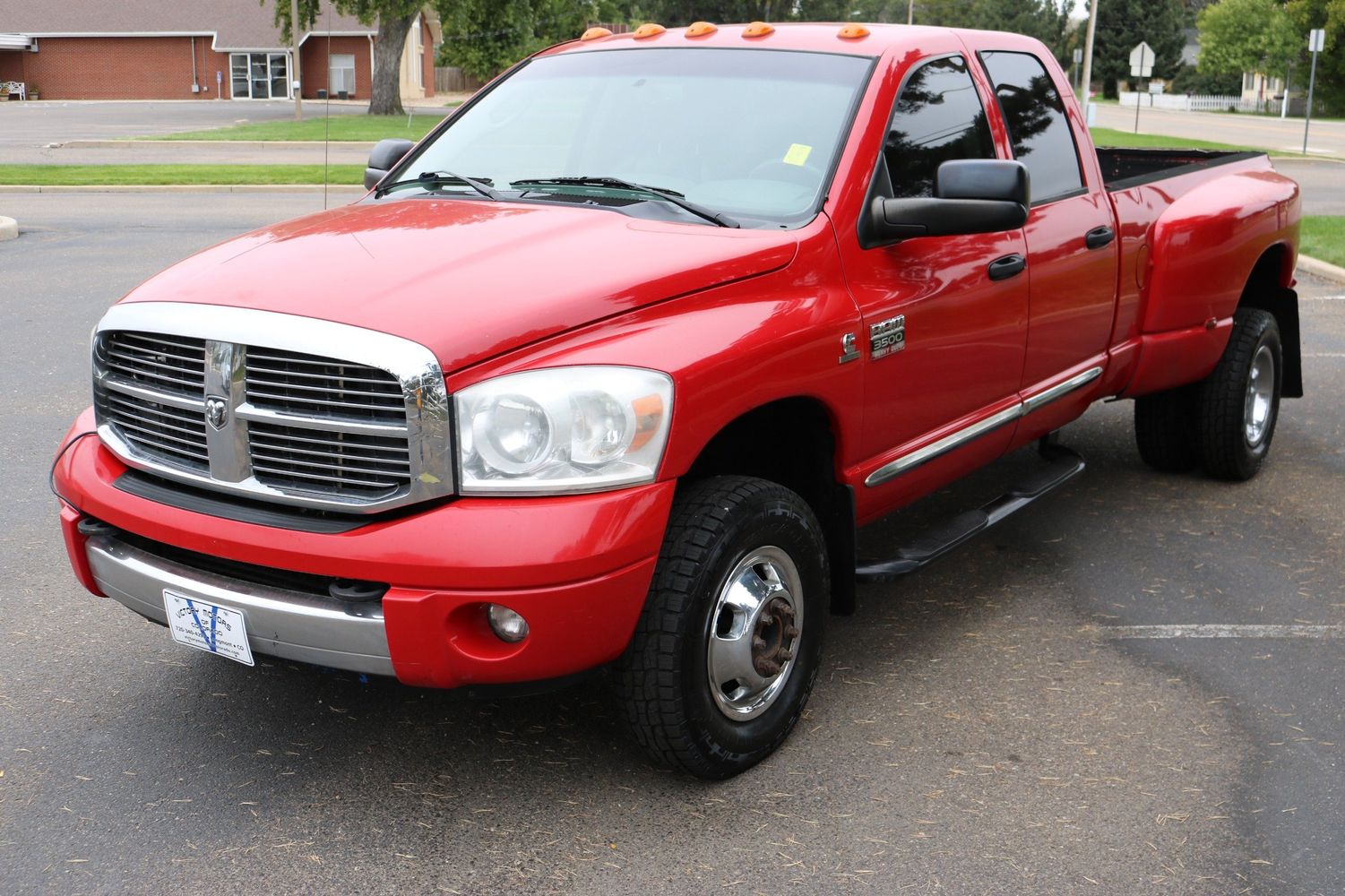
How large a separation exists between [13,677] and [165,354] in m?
1.43

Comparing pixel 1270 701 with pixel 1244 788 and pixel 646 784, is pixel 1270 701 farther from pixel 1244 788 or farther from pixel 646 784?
pixel 646 784

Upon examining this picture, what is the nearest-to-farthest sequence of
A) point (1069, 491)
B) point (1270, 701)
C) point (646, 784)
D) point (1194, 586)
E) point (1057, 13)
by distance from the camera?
point (646, 784) < point (1270, 701) < point (1194, 586) < point (1069, 491) < point (1057, 13)

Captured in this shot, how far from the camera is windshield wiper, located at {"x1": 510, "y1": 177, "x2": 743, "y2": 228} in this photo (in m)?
3.90

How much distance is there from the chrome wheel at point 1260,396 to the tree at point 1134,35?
87.3 meters

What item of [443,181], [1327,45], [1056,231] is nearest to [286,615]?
[443,181]

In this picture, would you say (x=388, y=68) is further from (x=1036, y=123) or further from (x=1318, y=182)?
(x=1036, y=123)

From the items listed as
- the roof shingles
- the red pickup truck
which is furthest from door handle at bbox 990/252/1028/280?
the roof shingles

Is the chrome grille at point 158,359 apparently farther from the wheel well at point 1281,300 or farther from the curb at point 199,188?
the curb at point 199,188

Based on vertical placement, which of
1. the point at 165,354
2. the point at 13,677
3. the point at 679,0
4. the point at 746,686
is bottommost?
the point at 13,677

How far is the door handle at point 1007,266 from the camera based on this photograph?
4.48 m

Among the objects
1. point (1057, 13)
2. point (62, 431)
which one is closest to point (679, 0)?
point (1057, 13)

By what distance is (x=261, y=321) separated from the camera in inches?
127

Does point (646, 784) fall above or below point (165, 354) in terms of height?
below

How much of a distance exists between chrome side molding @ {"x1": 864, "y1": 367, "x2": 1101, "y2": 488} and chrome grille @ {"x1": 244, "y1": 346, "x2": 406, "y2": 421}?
1559mm
